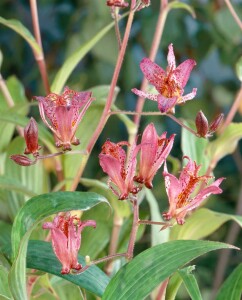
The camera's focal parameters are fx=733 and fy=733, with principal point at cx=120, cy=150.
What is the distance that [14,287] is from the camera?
0.40 meters

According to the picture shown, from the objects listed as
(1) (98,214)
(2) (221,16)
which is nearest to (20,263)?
(1) (98,214)

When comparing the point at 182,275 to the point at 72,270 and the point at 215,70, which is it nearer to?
the point at 72,270

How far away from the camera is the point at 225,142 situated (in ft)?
2.06

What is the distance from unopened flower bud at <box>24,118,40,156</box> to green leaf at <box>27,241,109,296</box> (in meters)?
0.08

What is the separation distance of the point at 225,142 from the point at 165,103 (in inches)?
9.2

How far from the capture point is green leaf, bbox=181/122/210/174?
67 centimetres

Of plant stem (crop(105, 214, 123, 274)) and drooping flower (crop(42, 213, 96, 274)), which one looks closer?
drooping flower (crop(42, 213, 96, 274))

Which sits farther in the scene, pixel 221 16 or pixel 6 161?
pixel 221 16

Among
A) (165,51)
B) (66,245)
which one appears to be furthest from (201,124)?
(165,51)

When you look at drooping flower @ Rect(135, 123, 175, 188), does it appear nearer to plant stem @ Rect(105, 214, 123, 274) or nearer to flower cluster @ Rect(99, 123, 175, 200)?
flower cluster @ Rect(99, 123, 175, 200)

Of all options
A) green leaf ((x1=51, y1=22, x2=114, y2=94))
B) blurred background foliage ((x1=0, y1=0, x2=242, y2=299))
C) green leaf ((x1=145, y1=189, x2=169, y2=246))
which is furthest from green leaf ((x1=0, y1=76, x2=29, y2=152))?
blurred background foliage ((x1=0, y1=0, x2=242, y2=299))

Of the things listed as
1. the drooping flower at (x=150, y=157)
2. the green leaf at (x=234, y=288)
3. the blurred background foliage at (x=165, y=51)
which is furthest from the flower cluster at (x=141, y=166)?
the blurred background foliage at (x=165, y=51)

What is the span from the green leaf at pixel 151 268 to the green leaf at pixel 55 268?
38 millimetres

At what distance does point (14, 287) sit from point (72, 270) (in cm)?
3
